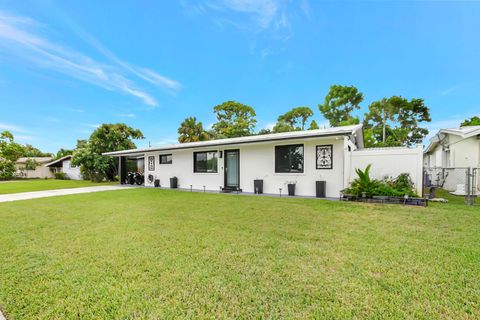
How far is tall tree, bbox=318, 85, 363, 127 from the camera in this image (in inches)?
1168

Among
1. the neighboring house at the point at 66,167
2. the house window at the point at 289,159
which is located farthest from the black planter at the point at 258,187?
the neighboring house at the point at 66,167

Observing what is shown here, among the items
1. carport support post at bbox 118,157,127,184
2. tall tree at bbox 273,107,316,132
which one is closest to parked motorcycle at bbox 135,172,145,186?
carport support post at bbox 118,157,127,184

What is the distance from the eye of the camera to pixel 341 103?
30.1m

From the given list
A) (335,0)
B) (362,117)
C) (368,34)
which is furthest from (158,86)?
(362,117)

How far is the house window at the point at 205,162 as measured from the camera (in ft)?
40.4

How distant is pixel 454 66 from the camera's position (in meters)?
16.8

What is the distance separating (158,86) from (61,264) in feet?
59.2

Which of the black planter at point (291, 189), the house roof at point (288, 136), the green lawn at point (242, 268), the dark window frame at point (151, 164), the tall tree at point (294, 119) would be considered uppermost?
the tall tree at point (294, 119)

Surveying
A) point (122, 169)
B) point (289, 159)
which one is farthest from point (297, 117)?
point (289, 159)

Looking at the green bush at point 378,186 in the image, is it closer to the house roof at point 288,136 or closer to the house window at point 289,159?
the house roof at point 288,136

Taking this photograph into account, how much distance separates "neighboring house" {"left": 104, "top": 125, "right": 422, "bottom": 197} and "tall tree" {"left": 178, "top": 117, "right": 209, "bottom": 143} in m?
14.6

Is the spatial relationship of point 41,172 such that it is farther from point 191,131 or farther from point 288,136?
point 288,136

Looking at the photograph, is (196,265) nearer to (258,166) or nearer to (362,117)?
(258,166)

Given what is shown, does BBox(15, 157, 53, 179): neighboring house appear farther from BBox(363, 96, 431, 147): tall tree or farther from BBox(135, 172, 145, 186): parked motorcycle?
BBox(363, 96, 431, 147): tall tree
